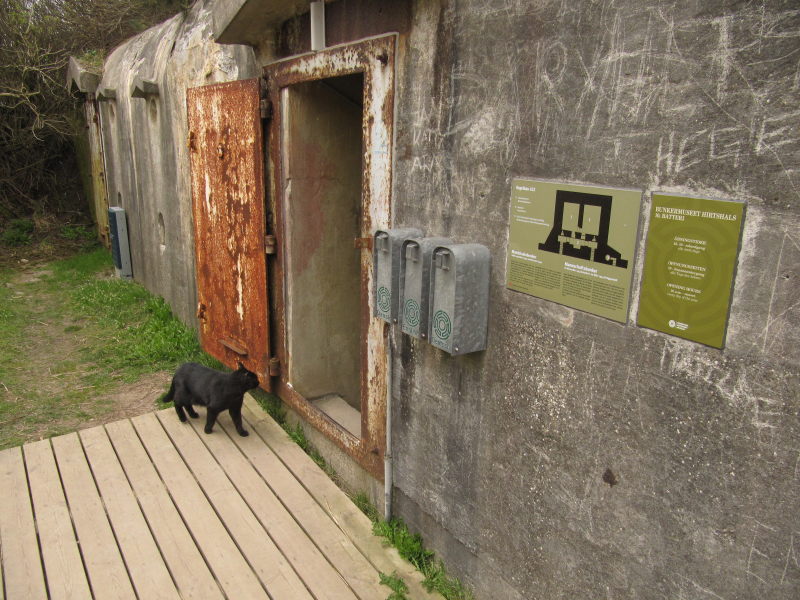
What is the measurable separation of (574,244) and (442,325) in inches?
29.3

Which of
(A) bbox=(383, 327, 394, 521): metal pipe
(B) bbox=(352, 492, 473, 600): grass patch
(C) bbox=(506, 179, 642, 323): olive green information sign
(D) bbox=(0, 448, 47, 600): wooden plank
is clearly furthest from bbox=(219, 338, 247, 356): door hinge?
(C) bbox=(506, 179, 642, 323): olive green information sign

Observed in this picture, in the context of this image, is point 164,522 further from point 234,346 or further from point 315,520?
point 234,346

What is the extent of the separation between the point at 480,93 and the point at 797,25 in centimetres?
131

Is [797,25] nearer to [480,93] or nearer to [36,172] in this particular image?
[480,93]

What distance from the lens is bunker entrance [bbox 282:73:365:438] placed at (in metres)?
4.54

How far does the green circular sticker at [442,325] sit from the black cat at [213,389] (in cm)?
Result: 239

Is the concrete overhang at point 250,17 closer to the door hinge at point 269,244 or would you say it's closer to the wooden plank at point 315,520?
the door hinge at point 269,244

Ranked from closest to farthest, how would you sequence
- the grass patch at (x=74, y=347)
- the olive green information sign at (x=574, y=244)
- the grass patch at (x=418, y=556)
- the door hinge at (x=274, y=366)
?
the olive green information sign at (x=574, y=244) < the grass patch at (x=418, y=556) < the door hinge at (x=274, y=366) < the grass patch at (x=74, y=347)

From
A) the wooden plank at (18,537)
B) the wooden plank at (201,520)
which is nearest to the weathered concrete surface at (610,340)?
the wooden plank at (201,520)

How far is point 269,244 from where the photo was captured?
15.7ft

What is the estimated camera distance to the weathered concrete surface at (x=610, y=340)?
181 cm

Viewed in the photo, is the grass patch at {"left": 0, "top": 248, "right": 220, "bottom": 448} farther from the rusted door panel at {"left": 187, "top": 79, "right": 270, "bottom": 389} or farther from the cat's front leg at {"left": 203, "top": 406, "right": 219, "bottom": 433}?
the cat's front leg at {"left": 203, "top": 406, "right": 219, "bottom": 433}

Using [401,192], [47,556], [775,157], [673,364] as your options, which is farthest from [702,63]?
[47,556]

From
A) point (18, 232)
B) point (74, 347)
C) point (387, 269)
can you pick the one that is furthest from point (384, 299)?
point (18, 232)
